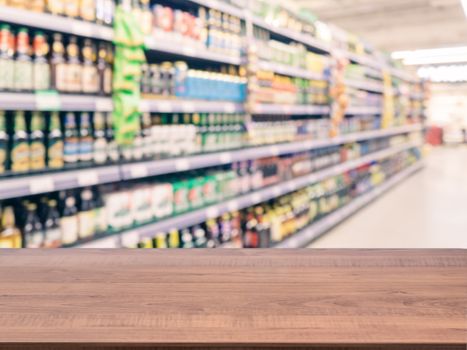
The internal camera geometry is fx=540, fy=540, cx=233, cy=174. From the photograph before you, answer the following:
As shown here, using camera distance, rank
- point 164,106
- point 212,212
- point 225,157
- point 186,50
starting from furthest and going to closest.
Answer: point 225,157
point 212,212
point 186,50
point 164,106

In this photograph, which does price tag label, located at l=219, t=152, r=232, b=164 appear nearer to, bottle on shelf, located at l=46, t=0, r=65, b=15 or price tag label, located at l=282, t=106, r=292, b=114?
price tag label, located at l=282, t=106, r=292, b=114

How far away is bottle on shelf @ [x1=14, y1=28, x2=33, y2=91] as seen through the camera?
2.41m

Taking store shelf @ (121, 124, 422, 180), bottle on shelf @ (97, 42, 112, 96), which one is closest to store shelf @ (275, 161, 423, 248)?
store shelf @ (121, 124, 422, 180)

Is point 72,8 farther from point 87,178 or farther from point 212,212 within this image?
point 212,212

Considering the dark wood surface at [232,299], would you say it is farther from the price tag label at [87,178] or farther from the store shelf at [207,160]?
the store shelf at [207,160]

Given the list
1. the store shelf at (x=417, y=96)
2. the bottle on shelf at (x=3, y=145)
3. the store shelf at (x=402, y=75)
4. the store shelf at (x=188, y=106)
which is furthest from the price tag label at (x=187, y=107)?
the store shelf at (x=417, y=96)

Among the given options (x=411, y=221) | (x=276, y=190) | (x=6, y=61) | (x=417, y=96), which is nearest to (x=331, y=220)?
(x=411, y=221)

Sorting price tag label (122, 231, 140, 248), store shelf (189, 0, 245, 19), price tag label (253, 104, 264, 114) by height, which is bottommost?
price tag label (122, 231, 140, 248)

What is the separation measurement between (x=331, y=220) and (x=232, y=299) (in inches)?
189

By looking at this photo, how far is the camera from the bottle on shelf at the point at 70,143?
2676 millimetres

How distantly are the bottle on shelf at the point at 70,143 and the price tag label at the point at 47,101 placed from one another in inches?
8.4

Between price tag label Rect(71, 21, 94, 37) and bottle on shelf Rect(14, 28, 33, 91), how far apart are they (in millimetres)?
219

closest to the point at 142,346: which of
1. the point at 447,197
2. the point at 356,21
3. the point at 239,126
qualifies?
the point at 239,126

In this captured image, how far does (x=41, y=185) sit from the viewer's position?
2.43m
